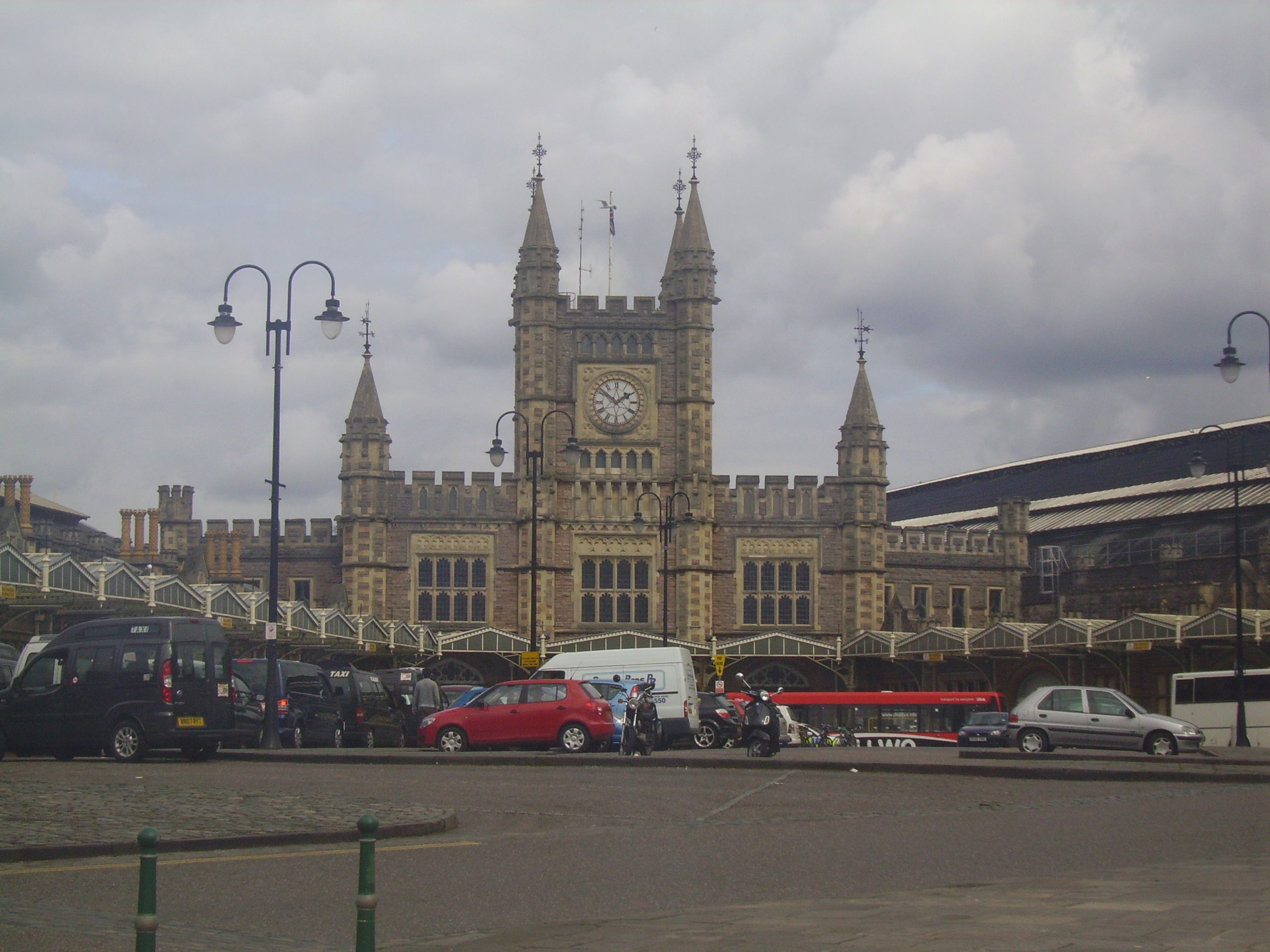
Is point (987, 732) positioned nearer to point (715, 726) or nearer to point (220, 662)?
point (715, 726)

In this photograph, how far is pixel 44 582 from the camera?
105 ft

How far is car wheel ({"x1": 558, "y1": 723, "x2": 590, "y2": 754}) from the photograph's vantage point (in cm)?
2892

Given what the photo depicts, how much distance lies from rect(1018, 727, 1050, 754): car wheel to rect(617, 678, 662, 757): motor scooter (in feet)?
25.3

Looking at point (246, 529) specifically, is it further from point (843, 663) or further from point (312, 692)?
point (312, 692)

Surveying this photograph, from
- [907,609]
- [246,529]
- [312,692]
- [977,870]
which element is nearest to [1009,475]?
[907,609]

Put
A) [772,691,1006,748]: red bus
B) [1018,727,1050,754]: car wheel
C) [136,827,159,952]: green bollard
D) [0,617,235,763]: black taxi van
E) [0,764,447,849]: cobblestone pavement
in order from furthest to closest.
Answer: [772,691,1006,748]: red bus → [1018,727,1050,754]: car wheel → [0,617,235,763]: black taxi van → [0,764,447,849]: cobblestone pavement → [136,827,159,952]: green bollard

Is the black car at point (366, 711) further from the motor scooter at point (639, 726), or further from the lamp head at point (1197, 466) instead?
the lamp head at point (1197, 466)

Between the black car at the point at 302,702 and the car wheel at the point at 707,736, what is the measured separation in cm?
818

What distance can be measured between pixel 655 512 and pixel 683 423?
408 cm

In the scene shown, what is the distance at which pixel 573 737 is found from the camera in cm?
2898

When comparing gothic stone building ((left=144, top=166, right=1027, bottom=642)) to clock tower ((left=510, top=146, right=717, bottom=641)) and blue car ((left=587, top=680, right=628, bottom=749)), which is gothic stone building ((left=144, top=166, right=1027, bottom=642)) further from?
blue car ((left=587, top=680, right=628, bottom=749))

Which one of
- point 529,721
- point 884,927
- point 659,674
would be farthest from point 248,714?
point 884,927

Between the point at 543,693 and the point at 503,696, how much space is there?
84 cm

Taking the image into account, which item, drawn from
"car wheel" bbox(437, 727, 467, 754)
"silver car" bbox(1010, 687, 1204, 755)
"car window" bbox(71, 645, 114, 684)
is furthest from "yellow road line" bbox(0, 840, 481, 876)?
A: "silver car" bbox(1010, 687, 1204, 755)
